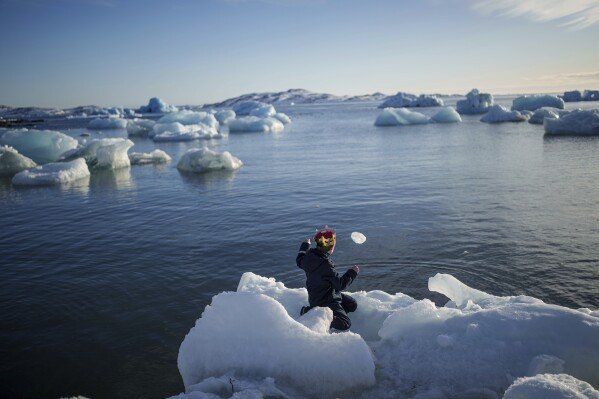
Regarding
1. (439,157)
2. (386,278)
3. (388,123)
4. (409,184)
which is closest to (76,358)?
(386,278)

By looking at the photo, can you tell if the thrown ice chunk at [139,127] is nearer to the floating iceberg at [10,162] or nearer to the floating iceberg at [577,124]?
the floating iceberg at [10,162]

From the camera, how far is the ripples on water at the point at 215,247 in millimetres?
5688

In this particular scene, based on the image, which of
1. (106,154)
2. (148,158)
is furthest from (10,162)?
(148,158)

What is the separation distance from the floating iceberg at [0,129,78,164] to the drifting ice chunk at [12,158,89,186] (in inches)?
306

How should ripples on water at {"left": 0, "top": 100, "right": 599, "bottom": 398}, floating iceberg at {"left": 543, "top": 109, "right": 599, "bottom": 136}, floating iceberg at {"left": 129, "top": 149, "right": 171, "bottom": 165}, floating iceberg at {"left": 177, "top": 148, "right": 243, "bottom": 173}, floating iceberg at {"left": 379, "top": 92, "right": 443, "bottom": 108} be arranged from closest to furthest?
ripples on water at {"left": 0, "top": 100, "right": 599, "bottom": 398} → floating iceberg at {"left": 177, "top": 148, "right": 243, "bottom": 173} → floating iceberg at {"left": 129, "top": 149, "right": 171, "bottom": 165} → floating iceberg at {"left": 543, "top": 109, "right": 599, "bottom": 136} → floating iceberg at {"left": 379, "top": 92, "right": 443, "bottom": 108}

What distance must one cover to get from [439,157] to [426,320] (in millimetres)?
20162

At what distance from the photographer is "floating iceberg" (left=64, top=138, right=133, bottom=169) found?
23.5 meters

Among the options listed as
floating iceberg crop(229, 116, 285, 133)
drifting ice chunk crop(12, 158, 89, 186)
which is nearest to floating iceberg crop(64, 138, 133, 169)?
drifting ice chunk crop(12, 158, 89, 186)

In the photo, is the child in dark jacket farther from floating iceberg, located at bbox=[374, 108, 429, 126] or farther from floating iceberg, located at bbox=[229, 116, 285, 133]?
floating iceberg, located at bbox=[229, 116, 285, 133]

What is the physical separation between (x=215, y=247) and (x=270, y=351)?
5839 millimetres

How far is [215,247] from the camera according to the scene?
959cm

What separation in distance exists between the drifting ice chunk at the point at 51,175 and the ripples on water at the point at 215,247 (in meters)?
0.82

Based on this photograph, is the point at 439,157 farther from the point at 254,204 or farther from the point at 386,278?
Answer: the point at 386,278

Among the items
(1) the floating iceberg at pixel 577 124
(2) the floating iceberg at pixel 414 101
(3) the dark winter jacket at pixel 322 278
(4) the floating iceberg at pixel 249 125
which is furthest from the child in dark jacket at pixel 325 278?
(2) the floating iceberg at pixel 414 101
